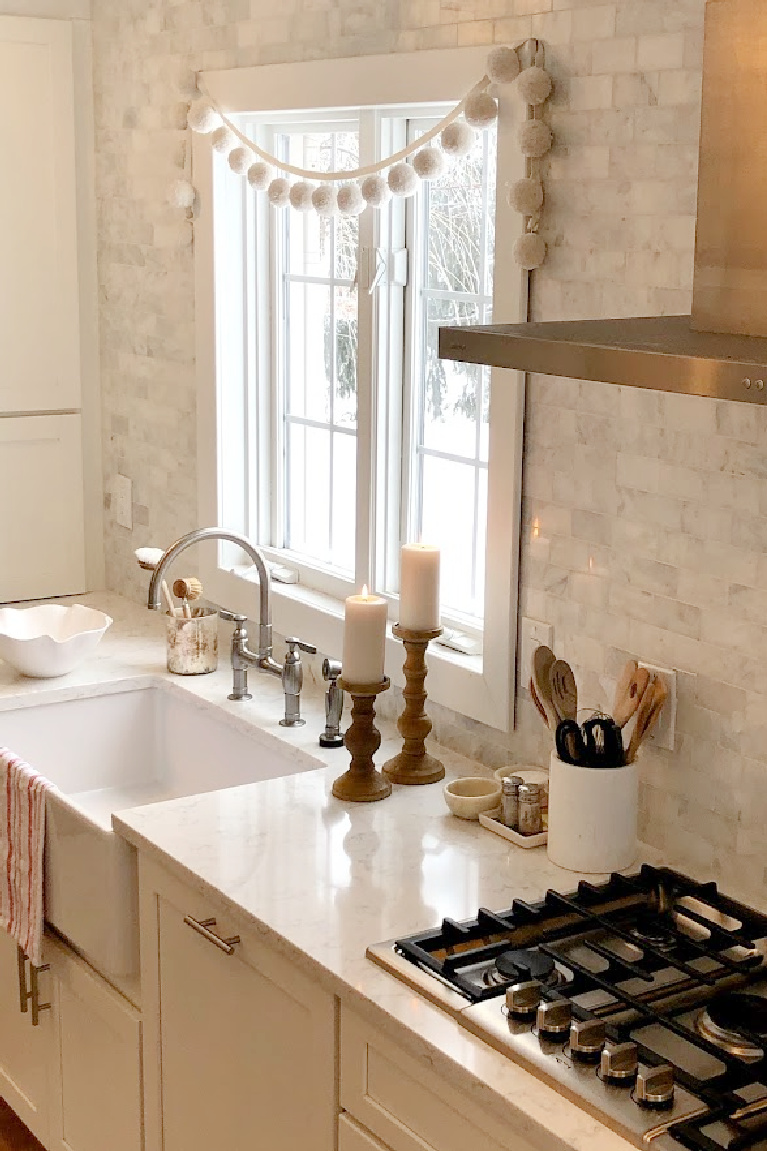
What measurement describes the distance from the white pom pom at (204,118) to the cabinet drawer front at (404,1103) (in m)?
2.01

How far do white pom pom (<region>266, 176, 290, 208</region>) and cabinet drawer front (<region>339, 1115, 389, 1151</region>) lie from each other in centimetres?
180

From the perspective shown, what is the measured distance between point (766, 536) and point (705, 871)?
53 centimetres

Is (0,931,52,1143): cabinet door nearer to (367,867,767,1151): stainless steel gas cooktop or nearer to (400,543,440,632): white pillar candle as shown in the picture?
(400,543,440,632): white pillar candle

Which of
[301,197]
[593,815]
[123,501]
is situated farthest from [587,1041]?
[123,501]

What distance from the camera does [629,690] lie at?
7.27ft

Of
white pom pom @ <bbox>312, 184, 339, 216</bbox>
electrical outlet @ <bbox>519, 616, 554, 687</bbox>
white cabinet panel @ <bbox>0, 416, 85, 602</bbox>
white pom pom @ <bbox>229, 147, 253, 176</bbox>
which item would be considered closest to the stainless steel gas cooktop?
electrical outlet @ <bbox>519, 616, 554, 687</bbox>

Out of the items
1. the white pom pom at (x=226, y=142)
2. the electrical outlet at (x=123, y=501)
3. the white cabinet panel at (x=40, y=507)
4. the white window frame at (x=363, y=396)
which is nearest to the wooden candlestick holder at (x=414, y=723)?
the white window frame at (x=363, y=396)

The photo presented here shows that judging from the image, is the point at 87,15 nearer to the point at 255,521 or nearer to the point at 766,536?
the point at 255,521

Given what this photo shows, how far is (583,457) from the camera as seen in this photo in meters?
2.36

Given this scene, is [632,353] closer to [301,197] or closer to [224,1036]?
[224,1036]

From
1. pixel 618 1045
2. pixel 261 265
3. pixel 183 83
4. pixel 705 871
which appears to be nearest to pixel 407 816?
pixel 705 871

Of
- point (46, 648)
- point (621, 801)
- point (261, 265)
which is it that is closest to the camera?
point (621, 801)

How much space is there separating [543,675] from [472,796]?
0.26 metres

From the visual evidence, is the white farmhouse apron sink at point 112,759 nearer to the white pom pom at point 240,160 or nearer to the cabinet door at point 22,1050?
the cabinet door at point 22,1050
